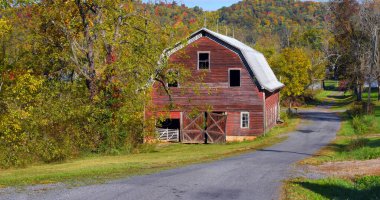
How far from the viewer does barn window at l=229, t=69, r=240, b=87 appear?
40.8m

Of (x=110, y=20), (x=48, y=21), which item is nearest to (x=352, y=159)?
(x=110, y=20)

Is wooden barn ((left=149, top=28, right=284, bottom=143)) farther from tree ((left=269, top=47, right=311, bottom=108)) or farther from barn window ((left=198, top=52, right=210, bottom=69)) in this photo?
tree ((left=269, top=47, right=311, bottom=108))

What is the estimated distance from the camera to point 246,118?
4112 centimetres

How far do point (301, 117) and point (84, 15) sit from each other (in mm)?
34521

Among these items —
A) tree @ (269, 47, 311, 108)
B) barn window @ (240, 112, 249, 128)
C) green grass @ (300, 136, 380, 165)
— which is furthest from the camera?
tree @ (269, 47, 311, 108)

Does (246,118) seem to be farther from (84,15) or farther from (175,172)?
(175,172)

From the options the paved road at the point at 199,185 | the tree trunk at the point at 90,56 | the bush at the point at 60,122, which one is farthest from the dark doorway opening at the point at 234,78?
the paved road at the point at 199,185

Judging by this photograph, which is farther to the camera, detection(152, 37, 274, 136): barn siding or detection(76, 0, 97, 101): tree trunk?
detection(152, 37, 274, 136): barn siding

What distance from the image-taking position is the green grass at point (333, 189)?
598 inches

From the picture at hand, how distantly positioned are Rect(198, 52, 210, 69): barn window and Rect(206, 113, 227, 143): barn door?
398 centimetres

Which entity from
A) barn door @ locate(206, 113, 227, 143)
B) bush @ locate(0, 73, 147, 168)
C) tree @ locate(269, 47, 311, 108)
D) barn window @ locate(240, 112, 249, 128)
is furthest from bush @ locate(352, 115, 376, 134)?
bush @ locate(0, 73, 147, 168)

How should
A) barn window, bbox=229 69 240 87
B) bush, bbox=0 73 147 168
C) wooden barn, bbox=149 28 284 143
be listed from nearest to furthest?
1. bush, bbox=0 73 147 168
2. wooden barn, bbox=149 28 284 143
3. barn window, bbox=229 69 240 87

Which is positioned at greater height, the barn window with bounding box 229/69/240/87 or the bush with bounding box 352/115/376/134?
the barn window with bounding box 229/69/240/87

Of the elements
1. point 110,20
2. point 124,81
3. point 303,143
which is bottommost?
point 303,143
